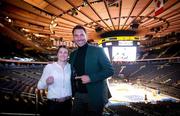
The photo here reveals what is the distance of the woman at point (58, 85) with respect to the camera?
303 cm

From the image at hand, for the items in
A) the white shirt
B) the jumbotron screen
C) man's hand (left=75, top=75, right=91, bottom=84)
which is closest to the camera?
man's hand (left=75, top=75, right=91, bottom=84)

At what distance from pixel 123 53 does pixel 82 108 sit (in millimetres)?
10154

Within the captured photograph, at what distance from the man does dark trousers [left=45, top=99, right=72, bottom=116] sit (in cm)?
22

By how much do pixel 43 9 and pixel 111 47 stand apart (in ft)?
22.5

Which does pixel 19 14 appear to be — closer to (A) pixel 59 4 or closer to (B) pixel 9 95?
(A) pixel 59 4

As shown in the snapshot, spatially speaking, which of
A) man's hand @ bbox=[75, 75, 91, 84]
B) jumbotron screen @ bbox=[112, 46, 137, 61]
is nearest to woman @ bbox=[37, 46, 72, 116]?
man's hand @ bbox=[75, 75, 91, 84]

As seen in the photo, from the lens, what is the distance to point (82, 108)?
2.94 m

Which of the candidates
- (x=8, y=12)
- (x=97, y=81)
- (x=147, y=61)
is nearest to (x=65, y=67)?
(x=97, y=81)

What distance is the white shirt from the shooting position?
9.95 ft

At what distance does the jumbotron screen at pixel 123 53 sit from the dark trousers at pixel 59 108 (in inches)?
383

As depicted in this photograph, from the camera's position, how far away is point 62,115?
10.4ft

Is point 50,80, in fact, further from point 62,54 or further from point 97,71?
point 97,71

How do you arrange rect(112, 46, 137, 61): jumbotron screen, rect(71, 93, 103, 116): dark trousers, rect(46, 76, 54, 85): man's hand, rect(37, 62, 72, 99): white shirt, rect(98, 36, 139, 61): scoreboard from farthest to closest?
1. rect(112, 46, 137, 61): jumbotron screen
2. rect(98, 36, 139, 61): scoreboard
3. rect(37, 62, 72, 99): white shirt
4. rect(46, 76, 54, 85): man's hand
5. rect(71, 93, 103, 116): dark trousers

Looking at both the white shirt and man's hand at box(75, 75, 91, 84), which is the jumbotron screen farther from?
man's hand at box(75, 75, 91, 84)
